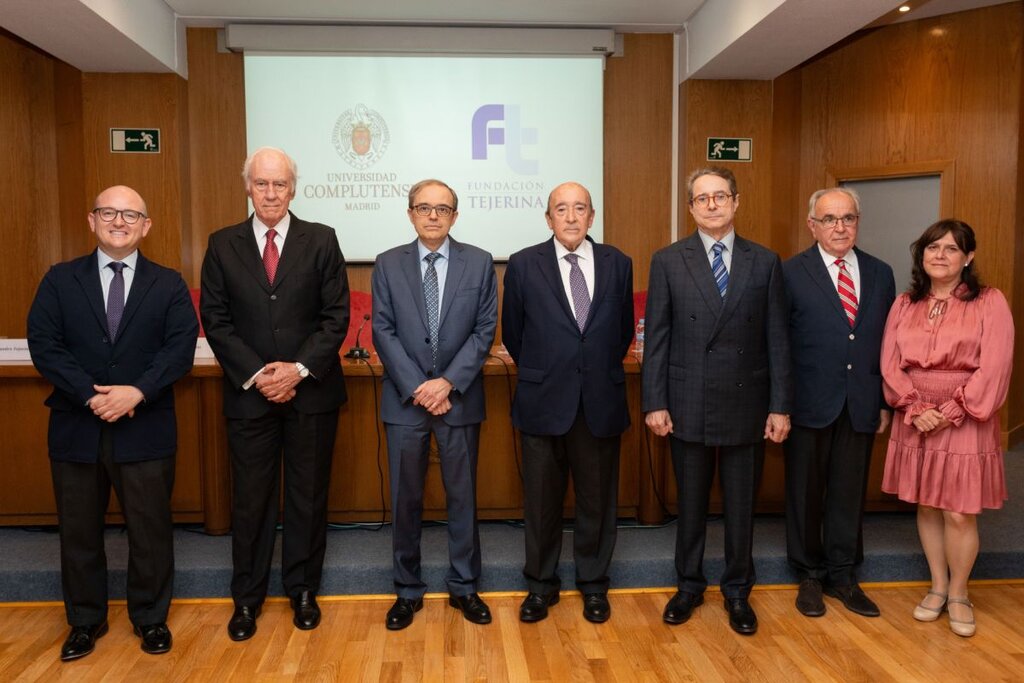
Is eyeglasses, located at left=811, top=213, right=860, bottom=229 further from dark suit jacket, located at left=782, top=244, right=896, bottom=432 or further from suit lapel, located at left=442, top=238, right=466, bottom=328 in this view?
suit lapel, located at left=442, top=238, right=466, bottom=328

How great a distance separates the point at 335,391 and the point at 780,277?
1.76 meters

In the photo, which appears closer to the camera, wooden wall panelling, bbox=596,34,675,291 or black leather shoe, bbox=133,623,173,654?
black leather shoe, bbox=133,623,173,654

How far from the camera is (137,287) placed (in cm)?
283

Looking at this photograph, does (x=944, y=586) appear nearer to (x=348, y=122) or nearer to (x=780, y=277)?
(x=780, y=277)

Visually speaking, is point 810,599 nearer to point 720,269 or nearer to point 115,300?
point 720,269

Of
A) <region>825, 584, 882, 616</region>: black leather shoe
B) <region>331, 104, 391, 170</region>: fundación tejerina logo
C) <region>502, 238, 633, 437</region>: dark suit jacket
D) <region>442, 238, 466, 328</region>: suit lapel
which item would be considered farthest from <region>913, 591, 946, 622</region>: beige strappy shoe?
<region>331, 104, 391, 170</region>: fundación tejerina logo

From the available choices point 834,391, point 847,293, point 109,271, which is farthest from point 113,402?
point 847,293

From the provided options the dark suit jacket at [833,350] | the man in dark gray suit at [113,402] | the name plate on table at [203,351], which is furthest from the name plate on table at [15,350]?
the dark suit jacket at [833,350]

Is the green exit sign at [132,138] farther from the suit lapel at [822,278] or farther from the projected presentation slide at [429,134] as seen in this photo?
the suit lapel at [822,278]

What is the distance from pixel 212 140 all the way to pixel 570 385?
11.6 feet

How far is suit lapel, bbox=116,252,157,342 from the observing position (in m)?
2.80

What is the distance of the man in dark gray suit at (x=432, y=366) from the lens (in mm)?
2963

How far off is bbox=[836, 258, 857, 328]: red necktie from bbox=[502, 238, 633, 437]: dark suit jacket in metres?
0.86

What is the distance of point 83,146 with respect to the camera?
17.1ft
